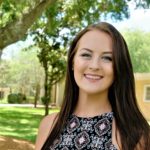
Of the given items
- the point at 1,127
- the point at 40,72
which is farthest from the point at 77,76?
the point at 40,72

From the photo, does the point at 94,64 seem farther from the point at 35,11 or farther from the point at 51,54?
the point at 51,54

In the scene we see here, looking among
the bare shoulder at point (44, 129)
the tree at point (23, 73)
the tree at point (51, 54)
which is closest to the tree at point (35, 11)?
the tree at point (51, 54)

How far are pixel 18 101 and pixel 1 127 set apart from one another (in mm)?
22066

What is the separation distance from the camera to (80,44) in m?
2.07

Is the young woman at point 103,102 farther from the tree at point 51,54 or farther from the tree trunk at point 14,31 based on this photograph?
the tree at point 51,54

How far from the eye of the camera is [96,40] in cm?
200

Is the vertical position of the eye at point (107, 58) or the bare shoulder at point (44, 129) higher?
the eye at point (107, 58)

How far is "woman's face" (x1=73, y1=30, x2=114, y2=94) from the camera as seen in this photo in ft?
6.50

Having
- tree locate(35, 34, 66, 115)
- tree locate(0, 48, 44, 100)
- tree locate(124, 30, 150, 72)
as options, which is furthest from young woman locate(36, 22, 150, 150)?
tree locate(0, 48, 44, 100)

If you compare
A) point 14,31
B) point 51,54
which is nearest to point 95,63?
point 14,31

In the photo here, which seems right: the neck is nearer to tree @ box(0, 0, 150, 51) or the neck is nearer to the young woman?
the young woman

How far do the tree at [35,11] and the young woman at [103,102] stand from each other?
7.53 metres

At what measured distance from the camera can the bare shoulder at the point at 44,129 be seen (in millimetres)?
2133

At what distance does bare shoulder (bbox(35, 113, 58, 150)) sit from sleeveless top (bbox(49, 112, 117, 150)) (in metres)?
0.11
